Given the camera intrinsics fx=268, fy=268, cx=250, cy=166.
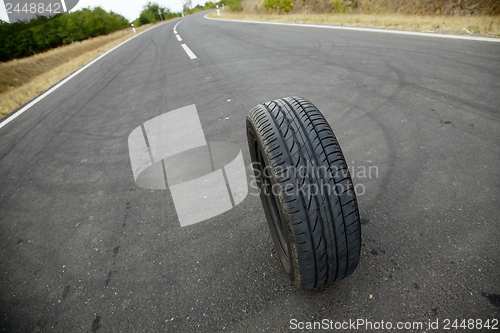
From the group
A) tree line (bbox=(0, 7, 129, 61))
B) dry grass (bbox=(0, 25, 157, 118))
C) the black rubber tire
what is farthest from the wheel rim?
tree line (bbox=(0, 7, 129, 61))

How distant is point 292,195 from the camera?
4.24ft

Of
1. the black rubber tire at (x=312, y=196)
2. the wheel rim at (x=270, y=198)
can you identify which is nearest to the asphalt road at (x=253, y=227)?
the wheel rim at (x=270, y=198)

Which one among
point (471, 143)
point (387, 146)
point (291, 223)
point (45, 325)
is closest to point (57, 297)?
point (45, 325)

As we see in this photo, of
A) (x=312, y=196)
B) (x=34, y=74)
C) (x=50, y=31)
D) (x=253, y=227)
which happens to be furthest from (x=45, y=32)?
(x=312, y=196)

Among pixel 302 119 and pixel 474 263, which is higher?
pixel 302 119

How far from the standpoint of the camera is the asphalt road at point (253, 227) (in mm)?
1509

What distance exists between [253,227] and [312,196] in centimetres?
90

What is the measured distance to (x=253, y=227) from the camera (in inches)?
82.6

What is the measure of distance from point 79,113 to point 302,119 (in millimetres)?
5235

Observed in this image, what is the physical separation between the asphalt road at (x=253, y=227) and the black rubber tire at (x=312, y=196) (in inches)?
11.0

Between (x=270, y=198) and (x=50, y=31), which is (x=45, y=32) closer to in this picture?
(x=50, y=31)

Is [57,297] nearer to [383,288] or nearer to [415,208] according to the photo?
[383,288]

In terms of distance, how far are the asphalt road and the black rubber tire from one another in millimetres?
280

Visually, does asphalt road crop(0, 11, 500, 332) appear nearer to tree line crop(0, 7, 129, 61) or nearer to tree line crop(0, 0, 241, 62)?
tree line crop(0, 0, 241, 62)
